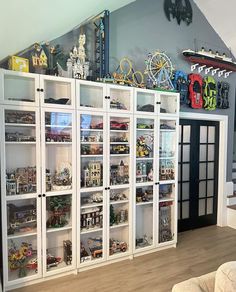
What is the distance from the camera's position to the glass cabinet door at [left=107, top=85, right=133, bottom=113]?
9.72 feet

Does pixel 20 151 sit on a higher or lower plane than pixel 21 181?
higher

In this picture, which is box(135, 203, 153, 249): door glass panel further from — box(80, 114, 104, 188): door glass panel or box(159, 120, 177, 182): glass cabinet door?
box(80, 114, 104, 188): door glass panel

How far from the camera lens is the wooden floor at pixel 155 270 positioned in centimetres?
253

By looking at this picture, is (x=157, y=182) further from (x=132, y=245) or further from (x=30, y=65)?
(x=30, y=65)

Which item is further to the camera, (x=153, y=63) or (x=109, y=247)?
(x=153, y=63)

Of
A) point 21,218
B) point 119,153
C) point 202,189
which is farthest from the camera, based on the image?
point 202,189

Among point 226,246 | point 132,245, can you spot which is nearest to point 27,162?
point 132,245

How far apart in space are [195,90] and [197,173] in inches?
57.1

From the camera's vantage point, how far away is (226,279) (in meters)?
1.45

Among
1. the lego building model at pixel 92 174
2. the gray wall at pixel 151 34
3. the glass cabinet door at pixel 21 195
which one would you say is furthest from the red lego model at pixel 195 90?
the glass cabinet door at pixel 21 195

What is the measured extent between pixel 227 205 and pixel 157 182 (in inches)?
79.9

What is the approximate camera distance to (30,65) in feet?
9.05

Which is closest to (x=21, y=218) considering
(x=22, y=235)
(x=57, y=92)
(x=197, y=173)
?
(x=22, y=235)

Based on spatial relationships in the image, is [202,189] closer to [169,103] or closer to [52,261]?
[169,103]
